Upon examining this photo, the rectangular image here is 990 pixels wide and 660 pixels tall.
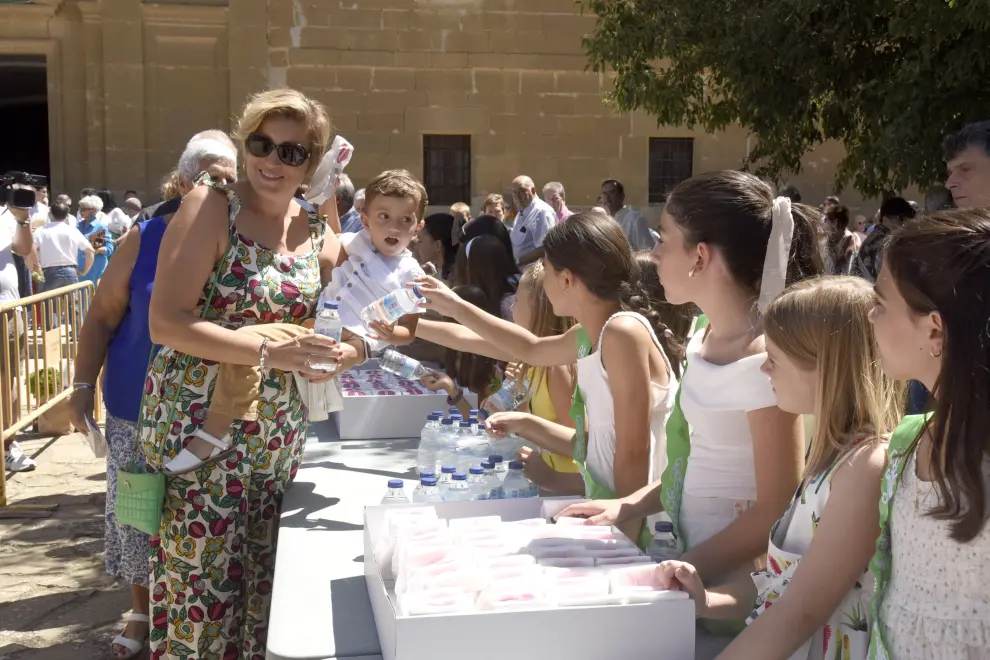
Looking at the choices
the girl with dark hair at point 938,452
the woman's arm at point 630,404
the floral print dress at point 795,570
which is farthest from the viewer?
the woman's arm at point 630,404

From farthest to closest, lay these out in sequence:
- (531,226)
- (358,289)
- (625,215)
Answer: (625,215) → (531,226) → (358,289)

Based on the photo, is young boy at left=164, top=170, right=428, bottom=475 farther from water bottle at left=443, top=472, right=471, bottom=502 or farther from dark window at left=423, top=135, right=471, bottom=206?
dark window at left=423, top=135, right=471, bottom=206

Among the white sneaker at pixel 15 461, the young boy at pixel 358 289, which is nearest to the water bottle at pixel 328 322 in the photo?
the young boy at pixel 358 289

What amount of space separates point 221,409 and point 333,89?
674 inches

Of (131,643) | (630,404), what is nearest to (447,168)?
(131,643)

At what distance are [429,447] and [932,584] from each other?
83.7 inches

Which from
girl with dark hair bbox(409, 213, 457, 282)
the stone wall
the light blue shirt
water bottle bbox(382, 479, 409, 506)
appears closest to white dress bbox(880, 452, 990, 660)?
water bottle bbox(382, 479, 409, 506)

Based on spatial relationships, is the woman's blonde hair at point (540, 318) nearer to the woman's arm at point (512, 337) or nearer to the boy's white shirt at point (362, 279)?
the woman's arm at point (512, 337)

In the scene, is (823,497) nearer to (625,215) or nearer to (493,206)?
(625,215)

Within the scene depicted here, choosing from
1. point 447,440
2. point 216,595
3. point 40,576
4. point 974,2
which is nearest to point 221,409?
point 216,595

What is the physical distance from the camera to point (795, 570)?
5.71ft

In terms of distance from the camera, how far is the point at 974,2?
19.5ft

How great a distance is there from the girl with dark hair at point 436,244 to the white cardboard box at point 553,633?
6.32 meters

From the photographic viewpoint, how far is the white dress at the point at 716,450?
214 cm
